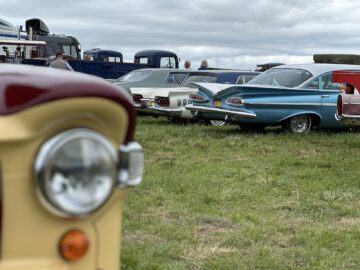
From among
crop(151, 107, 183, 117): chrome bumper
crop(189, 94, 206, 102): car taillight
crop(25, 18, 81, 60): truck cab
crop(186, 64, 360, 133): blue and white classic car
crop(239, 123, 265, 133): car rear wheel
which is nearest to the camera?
crop(186, 64, 360, 133): blue and white classic car

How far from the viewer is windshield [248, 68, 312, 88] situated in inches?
405

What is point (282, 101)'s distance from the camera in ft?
32.7

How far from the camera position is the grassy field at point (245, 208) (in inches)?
148

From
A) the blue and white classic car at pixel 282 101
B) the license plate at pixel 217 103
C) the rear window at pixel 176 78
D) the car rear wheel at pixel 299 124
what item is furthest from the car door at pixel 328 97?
the rear window at pixel 176 78

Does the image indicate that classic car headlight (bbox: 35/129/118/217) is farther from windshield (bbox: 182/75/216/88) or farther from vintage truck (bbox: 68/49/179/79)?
vintage truck (bbox: 68/49/179/79)

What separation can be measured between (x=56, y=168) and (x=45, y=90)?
0.21 meters

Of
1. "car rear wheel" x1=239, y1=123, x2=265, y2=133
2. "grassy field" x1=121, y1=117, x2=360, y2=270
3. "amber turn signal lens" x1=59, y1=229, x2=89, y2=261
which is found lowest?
"grassy field" x1=121, y1=117, x2=360, y2=270

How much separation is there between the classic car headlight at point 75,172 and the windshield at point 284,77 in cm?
899

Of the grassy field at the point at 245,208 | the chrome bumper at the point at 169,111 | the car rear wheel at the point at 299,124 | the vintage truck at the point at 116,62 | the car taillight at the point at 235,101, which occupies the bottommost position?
the grassy field at the point at 245,208

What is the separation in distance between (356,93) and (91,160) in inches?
255

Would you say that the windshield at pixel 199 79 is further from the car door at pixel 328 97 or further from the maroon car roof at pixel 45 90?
the maroon car roof at pixel 45 90

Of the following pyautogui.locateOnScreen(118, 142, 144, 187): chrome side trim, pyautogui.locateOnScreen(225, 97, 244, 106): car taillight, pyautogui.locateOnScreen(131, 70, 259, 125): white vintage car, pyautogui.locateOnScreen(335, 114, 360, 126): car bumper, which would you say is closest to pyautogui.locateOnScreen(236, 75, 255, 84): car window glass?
pyautogui.locateOnScreen(131, 70, 259, 125): white vintage car

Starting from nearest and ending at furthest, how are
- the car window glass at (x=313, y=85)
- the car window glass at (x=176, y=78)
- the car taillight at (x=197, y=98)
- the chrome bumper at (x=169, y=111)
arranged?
the car window glass at (x=313, y=85) → the car taillight at (x=197, y=98) → the chrome bumper at (x=169, y=111) → the car window glass at (x=176, y=78)

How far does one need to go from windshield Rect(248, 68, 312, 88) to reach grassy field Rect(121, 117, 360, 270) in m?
1.87
